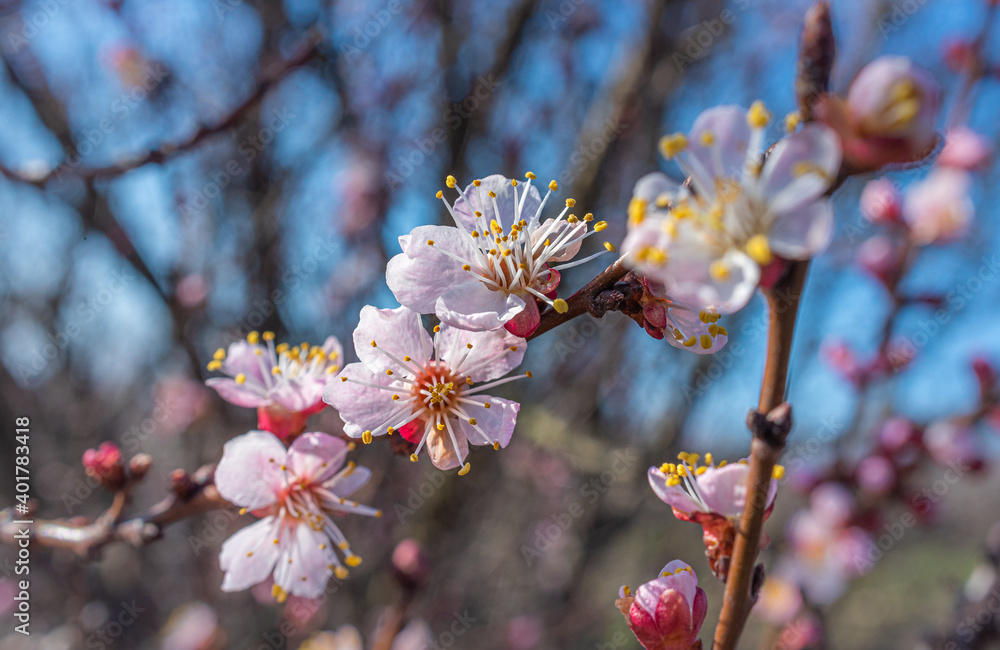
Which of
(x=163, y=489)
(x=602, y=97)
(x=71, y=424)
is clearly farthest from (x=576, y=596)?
(x=163, y=489)

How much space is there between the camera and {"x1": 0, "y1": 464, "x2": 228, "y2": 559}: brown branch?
127cm

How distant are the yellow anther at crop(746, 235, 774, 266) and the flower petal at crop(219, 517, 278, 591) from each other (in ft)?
3.61

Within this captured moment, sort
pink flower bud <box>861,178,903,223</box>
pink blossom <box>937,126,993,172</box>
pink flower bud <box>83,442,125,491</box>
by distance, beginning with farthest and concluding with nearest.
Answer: pink blossom <box>937,126,993,172</box>
pink flower bud <box>861,178,903,223</box>
pink flower bud <box>83,442,125,491</box>

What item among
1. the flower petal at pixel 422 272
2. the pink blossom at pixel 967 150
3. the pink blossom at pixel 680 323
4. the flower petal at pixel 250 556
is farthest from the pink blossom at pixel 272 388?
the pink blossom at pixel 967 150

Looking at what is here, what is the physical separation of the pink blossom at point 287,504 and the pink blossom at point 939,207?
281 centimetres

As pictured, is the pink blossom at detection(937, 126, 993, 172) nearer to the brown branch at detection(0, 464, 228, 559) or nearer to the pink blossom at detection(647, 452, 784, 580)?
the pink blossom at detection(647, 452, 784, 580)

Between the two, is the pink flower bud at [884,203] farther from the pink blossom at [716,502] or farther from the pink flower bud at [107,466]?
the pink flower bud at [107,466]

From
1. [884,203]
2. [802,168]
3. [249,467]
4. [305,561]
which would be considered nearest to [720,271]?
[802,168]

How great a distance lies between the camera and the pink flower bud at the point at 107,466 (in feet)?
4.62

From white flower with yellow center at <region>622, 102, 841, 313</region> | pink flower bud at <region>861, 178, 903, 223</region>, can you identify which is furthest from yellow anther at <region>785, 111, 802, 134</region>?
pink flower bud at <region>861, 178, 903, 223</region>

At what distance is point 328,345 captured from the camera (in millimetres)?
1382

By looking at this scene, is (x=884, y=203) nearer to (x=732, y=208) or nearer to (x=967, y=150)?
(x=967, y=150)

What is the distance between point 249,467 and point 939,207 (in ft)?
Result: 10.5

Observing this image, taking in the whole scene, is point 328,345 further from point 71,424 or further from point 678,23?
point 71,424
